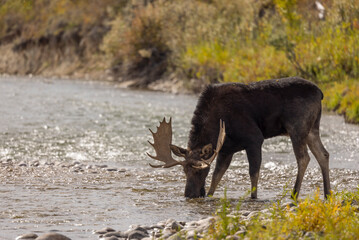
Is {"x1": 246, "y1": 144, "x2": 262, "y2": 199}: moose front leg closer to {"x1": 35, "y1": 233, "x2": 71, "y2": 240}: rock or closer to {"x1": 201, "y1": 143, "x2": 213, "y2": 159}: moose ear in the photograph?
{"x1": 201, "y1": 143, "x2": 213, "y2": 159}: moose ear

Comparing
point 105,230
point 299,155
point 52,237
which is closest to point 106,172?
point 299,155

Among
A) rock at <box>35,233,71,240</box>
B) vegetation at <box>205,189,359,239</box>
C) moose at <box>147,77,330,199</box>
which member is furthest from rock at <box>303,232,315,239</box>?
moose at <box>147,77,330,199</box>

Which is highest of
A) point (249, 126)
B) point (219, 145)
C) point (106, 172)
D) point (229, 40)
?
point (229, 40)

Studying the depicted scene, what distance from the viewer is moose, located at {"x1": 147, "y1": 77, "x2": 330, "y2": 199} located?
9648mm

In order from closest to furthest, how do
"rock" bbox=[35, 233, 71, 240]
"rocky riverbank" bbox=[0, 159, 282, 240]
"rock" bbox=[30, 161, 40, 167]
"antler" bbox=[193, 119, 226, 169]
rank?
"rock" bbox=[35, 233, 71, 240] → "rocky riverbank" bbox=[0, 159, 282, 240] → "antler" bbox=[193, 119, 226, 169] → "rock" bbox=[30, 161, 40, 167]

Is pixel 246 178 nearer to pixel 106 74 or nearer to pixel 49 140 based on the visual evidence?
pixel 49 140

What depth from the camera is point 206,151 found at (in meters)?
9.70

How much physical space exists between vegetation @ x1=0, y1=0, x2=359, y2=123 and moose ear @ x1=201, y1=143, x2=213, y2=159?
9.30 meters

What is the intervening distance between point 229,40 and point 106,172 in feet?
61.3

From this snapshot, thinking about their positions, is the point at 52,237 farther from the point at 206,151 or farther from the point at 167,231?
the point at 206,151

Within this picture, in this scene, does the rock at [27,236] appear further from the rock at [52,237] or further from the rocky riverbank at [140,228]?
the rock at [52,237]

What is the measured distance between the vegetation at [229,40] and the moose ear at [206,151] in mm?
9303

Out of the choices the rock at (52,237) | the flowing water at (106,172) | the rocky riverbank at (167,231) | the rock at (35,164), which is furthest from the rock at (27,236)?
the rock at (35,164)

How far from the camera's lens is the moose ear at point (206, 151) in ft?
31.6
